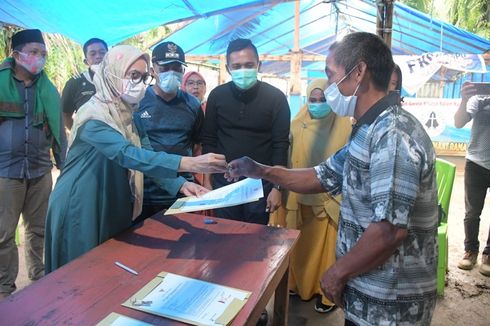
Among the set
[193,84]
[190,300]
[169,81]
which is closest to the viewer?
[190,300]

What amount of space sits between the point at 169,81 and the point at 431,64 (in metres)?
5.67

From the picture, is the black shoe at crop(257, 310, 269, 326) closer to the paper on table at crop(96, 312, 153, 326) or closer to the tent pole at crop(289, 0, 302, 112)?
the paper on table at crop(96, 312, 153, 326)

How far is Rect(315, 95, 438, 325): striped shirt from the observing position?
1149 mm

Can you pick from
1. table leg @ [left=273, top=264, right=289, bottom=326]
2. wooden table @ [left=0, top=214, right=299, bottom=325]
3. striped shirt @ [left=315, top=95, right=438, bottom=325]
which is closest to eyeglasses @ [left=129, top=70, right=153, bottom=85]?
wooden table @ [left=0, top=214, right=299, bottom=325]

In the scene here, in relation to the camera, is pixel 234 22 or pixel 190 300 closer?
pixel 190 300

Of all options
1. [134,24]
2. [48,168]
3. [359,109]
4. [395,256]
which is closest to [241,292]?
[395,256]

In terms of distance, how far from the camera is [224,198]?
1723mm

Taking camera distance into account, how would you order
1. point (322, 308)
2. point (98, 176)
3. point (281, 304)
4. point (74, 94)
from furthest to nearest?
point (74, 94) → point (322, 308) → point (281, 304) → point (98, 176)

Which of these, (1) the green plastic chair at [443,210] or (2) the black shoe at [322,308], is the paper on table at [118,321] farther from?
(1) the green plastic chair at [443,210]

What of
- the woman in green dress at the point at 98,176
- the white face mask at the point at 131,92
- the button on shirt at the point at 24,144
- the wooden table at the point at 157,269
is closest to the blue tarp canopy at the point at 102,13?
the button on shirt at the point at 24,144

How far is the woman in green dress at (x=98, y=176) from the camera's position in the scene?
5.43ft

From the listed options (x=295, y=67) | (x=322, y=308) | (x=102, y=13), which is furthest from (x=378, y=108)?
(x=295, y=67)

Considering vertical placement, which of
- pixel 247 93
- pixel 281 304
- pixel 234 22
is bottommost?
pixel 281 304

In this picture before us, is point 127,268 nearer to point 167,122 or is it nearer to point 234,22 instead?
point 167,122
